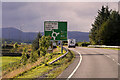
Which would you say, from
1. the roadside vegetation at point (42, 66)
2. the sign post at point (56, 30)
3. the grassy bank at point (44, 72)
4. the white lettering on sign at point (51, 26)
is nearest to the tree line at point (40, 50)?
the roadside vegetation at point (42, 66)

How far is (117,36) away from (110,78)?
6815 cm

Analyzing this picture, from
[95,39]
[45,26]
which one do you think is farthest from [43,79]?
[95,39]

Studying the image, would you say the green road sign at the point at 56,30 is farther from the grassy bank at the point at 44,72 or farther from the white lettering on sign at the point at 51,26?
the grassy bank at the point at 44,72

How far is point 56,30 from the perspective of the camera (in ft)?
110

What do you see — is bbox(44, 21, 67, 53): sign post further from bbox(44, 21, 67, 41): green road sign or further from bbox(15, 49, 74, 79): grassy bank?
bbox(15, 49, 74, 79): grassy bank

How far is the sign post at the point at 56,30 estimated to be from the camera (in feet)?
109

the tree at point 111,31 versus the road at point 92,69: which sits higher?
the tree at point 111,31

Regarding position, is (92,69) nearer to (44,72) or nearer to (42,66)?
(44,72)

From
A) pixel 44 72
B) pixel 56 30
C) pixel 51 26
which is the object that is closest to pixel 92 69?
pixel 44 72

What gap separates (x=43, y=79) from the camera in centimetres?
1205

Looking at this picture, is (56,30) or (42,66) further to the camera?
(56,30)

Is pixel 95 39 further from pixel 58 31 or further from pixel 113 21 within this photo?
pixel 58 31

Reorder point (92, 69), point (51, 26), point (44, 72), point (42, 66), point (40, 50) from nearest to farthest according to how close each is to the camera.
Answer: point (44, 72) < point (92, 69) < point (42, 66) < point (51, 26) < point (40, 50)

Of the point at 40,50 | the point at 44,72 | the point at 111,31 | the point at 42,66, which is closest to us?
the point at 44,72
